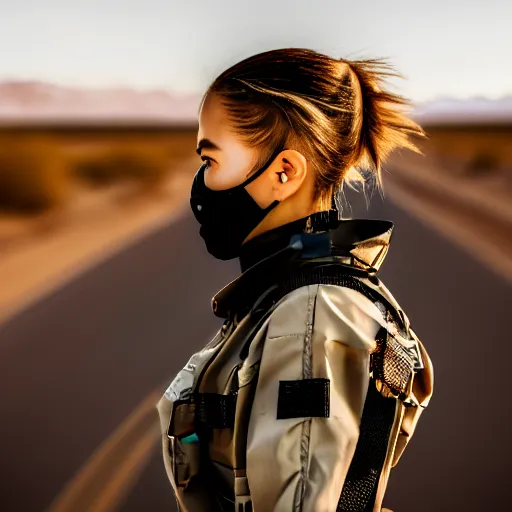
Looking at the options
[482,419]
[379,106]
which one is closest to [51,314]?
[482,419]

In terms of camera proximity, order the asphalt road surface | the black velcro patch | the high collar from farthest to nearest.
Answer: the asphalt road surface → the high collar → the black velcro patch

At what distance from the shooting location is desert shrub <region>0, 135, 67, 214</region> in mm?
21562

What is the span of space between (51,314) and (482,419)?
4769 millimetres

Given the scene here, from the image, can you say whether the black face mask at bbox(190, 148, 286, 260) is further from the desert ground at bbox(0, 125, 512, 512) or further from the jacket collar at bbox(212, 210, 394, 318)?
the desert ground at bbox(0, 125, 512, 512)

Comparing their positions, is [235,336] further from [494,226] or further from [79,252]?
[494,226]

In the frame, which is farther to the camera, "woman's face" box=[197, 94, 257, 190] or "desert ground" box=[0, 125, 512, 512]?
"desert ground" box=[0, 125, 512, 512]

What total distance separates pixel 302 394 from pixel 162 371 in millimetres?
4876

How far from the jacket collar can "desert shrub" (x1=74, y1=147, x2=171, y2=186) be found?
32.0 metres

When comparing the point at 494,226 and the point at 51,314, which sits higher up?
the point at 51,314

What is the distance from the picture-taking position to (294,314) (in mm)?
1396

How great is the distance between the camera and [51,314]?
814cm

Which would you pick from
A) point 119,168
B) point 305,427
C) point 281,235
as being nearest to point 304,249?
point 281,235

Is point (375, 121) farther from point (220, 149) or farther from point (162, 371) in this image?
point (162, 371)

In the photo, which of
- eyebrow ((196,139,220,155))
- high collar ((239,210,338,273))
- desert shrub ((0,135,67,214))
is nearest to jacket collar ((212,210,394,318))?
high collar ((239,210,338,273))
